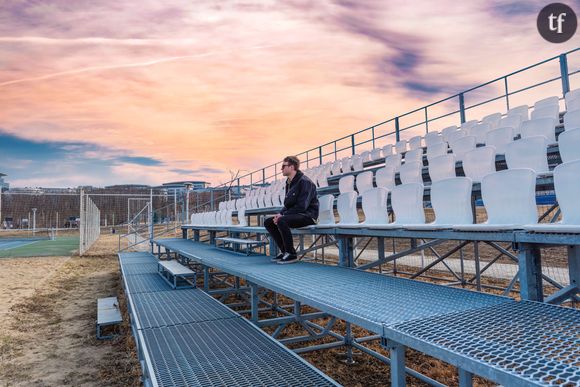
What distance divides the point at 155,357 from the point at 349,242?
2.39m

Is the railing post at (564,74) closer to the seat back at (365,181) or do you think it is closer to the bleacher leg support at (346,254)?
the seat back at (365,181)

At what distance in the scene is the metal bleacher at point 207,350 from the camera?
2.50 metres

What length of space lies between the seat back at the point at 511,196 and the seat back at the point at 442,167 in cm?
238

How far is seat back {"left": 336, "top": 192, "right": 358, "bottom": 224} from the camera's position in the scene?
A: 4.79 m

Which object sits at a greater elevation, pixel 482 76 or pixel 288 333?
pixel 482 76

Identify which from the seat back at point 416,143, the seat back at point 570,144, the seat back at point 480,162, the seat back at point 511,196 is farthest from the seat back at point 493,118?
the seat back at point 511,196

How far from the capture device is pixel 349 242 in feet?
14.6

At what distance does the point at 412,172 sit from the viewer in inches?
217

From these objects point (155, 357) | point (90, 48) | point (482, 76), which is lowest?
point (155, 357)

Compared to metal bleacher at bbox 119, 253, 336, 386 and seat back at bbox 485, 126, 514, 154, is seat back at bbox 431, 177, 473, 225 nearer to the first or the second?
metal bleacher at bbox 119, 253, 336, 386

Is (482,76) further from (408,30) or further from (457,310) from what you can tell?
(457,310)

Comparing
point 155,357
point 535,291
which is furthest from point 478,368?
point 155,357

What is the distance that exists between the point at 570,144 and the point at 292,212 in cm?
303

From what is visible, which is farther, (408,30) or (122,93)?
(122,93)
